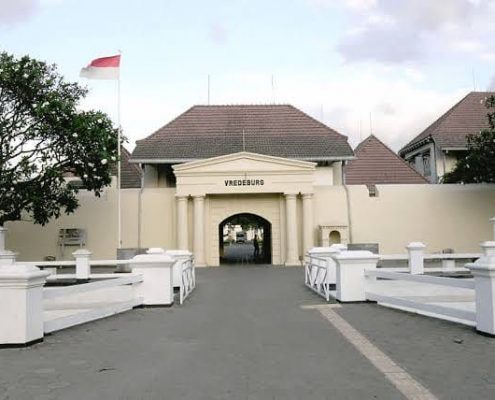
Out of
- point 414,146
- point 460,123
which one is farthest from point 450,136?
point 414,146

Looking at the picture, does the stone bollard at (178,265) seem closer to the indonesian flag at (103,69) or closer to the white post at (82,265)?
the white post at (82,265)

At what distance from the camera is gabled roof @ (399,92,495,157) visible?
36.4 m

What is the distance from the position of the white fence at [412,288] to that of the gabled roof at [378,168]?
18.1 meters

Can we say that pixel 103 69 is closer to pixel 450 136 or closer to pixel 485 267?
pixel 485 267

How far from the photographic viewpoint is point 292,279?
18.8 m

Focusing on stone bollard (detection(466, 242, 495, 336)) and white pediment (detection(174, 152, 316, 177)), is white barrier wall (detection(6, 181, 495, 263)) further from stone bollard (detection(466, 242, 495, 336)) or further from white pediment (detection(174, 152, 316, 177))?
stone bollard (detection(466, 242, 495, 336))

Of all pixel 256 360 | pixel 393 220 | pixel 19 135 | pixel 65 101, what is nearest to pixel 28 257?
pixel 19 135

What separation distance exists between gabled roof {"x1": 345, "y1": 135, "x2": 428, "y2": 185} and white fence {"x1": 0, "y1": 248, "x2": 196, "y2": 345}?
22.2 metres

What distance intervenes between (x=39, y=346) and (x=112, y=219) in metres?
21.3

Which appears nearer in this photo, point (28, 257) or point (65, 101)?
point (65, 101)

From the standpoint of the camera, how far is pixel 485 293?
7.63 m

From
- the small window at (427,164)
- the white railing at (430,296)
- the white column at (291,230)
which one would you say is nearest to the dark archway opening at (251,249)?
the white column at (291,230)

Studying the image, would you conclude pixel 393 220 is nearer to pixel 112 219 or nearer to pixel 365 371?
pixel 112 219

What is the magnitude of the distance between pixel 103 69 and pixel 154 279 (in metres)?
17.0
